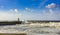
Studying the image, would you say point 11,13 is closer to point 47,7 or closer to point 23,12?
point 23,12

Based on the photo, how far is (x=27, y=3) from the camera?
721 cm

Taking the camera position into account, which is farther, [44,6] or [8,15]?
[44,6]

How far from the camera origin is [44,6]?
7363 millimetres

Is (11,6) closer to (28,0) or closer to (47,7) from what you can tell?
(28,0)

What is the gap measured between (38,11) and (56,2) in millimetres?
950

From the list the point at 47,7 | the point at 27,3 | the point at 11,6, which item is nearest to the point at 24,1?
the point at 27,3

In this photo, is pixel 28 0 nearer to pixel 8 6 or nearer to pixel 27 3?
pixel 27 3

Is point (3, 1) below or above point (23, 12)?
above

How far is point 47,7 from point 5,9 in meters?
2.06

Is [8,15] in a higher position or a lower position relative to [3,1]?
lower

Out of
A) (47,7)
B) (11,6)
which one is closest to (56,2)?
(47,7)

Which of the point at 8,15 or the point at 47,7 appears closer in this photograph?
the point at 8,15

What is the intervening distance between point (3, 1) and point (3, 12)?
2.01 feet

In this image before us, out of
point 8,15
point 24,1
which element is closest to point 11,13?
point 8,15
